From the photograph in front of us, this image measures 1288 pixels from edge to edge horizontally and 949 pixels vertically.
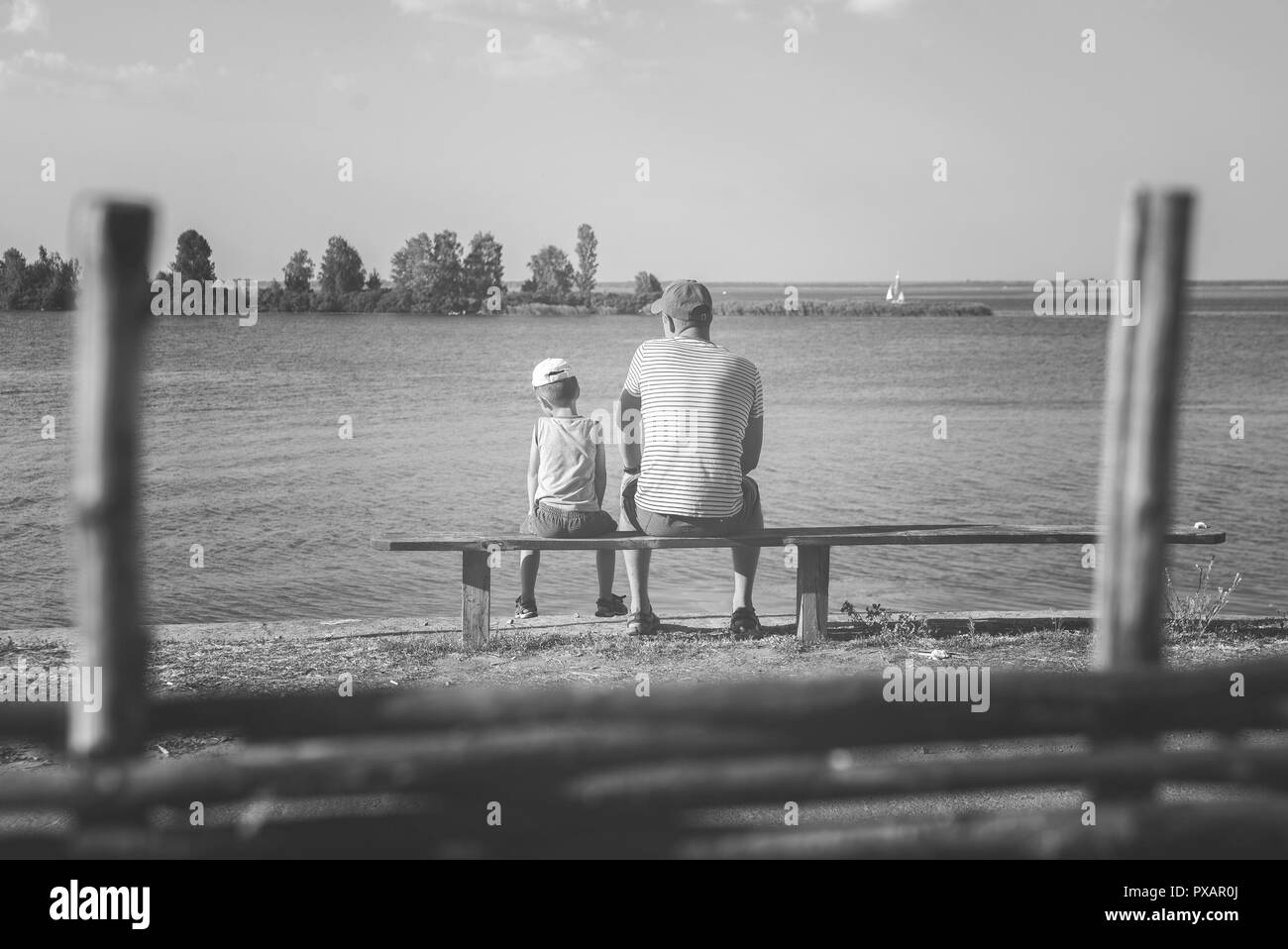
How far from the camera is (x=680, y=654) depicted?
7.13 meters

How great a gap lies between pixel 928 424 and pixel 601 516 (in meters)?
22.6

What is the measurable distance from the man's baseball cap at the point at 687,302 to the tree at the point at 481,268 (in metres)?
114

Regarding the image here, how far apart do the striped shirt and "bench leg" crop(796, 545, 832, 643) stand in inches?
21.2

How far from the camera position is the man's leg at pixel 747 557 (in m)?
7.45

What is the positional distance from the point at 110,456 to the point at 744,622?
518 centimetres

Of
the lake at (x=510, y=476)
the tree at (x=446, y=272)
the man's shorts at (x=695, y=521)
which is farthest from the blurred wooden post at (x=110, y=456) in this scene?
the tree at (x=446, y=272)

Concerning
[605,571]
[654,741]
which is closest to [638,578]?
[605,571]

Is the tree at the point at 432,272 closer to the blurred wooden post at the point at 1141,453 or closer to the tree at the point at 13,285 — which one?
the tree at the point at 13,285

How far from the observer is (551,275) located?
121000 mm

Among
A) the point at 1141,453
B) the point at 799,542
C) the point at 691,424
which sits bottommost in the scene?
the point at 799,542

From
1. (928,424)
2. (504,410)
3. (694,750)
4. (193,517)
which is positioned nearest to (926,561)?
A: (193,517)

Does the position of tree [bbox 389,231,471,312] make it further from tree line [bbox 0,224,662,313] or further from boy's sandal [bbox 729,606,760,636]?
boy's sandal [bbox 729,606,760,636]

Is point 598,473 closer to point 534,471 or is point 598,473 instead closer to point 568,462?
point 568,462

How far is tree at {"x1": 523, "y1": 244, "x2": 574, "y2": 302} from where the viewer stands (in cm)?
12050
